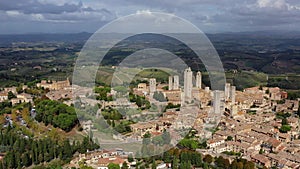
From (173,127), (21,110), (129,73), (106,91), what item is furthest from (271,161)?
(129,73)

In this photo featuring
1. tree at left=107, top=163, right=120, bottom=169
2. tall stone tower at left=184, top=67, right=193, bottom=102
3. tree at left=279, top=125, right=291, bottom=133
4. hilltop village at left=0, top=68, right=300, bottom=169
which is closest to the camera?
tree at left=107, top=163, right=120, bottom=169

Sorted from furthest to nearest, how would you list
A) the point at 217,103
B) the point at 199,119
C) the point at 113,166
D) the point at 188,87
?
the point at 188,87 < the point at 217,103 < the point at 199,119 < the point at 113,166

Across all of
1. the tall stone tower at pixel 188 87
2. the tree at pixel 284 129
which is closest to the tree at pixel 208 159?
the tree at pixel 284 129

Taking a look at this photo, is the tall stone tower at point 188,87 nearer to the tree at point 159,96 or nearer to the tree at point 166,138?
the tree at point 159,96

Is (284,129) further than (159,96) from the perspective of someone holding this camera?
No

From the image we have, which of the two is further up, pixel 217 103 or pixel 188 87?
pixel 188 87

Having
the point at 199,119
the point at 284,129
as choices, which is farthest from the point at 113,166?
the point at 284,129

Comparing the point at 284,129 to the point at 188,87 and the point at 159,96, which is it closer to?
the point at 188,87

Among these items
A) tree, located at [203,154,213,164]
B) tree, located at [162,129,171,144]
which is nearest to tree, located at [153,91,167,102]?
tree, located at [162,129,171,144]

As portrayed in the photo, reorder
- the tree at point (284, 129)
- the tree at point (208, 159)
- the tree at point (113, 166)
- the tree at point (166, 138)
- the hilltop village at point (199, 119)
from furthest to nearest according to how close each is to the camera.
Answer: the tree at point (284, 129), the tree at point (166, 138), the hilltop village at point (199, 119), the tree at point (208, 159), the tree at point (113, 166)

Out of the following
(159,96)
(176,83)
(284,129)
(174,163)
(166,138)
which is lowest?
(284,129)

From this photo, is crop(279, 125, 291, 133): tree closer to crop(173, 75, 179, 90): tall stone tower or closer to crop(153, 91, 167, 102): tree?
crop(153, 91, 167, 102): tree
